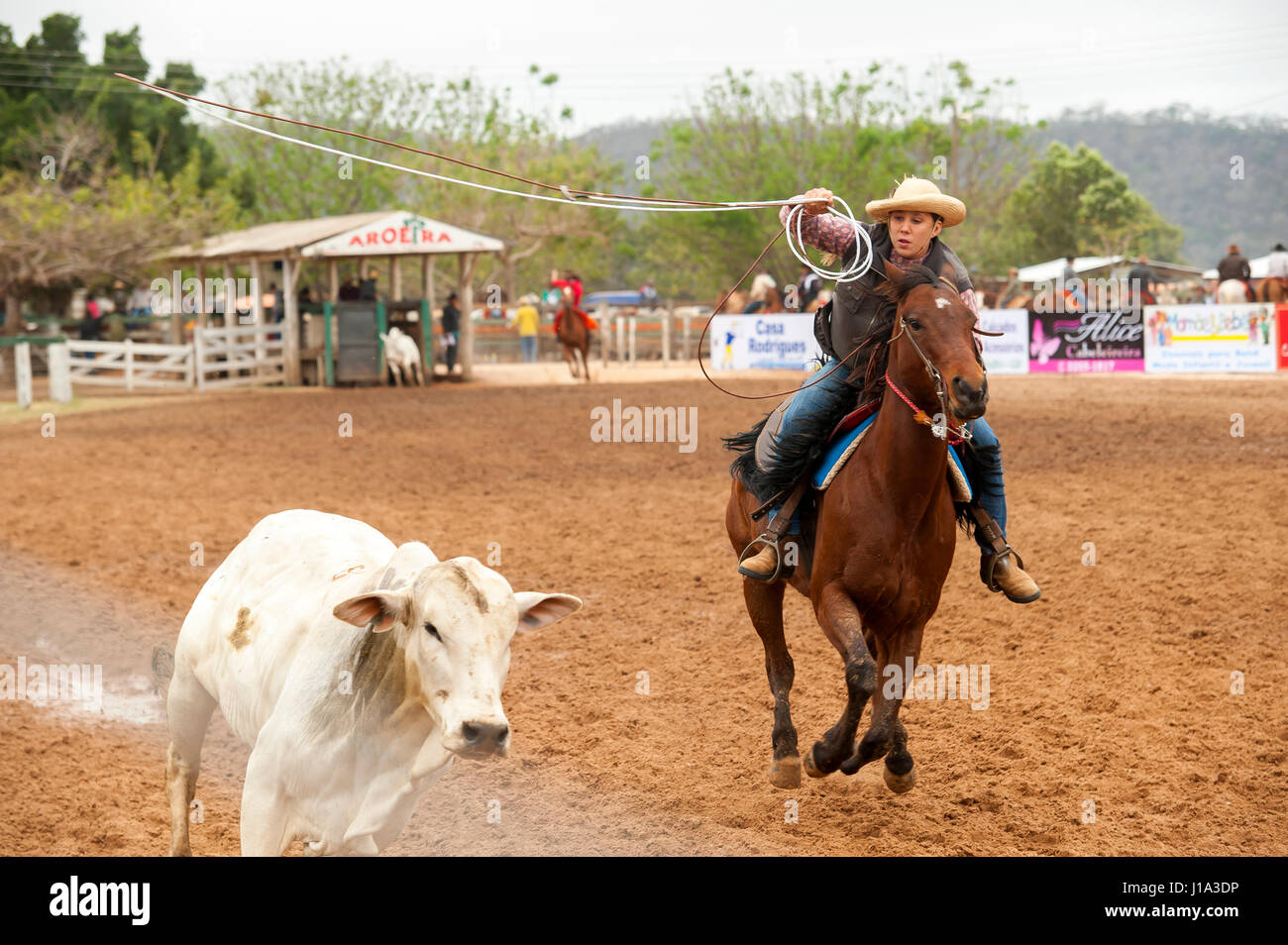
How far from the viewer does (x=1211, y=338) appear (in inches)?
994

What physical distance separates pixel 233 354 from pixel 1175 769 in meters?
27.3

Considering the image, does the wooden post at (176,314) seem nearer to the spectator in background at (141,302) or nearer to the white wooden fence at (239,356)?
the white wooden fence at (239,356)

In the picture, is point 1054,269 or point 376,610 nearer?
point 376,610

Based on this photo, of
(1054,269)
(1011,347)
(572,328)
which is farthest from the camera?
(1054,269)

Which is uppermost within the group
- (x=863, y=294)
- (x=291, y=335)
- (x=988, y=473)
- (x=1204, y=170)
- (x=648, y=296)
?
(x=1204, y=170)

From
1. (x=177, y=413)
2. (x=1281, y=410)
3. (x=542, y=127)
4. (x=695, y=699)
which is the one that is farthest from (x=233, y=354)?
(x=542, y=127)

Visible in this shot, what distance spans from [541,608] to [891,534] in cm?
191

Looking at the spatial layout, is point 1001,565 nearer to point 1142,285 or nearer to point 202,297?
point 1142,285

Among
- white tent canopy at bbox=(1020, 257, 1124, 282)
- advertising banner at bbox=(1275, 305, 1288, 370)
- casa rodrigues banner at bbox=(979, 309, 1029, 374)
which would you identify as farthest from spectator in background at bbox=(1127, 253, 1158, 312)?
white tent canopy at bbox=(1020, 257, 1124, 282)

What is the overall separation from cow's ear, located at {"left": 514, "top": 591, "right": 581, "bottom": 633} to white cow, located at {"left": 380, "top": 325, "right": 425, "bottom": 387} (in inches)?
995

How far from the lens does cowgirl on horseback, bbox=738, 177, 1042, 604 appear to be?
5.55m

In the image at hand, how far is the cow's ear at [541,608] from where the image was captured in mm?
3846

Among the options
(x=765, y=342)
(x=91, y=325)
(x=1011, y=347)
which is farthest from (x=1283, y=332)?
(x=91, y=325)

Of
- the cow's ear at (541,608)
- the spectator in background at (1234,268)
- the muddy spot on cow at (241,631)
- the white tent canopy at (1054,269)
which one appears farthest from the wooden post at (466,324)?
the cow's ear at (541,608)
